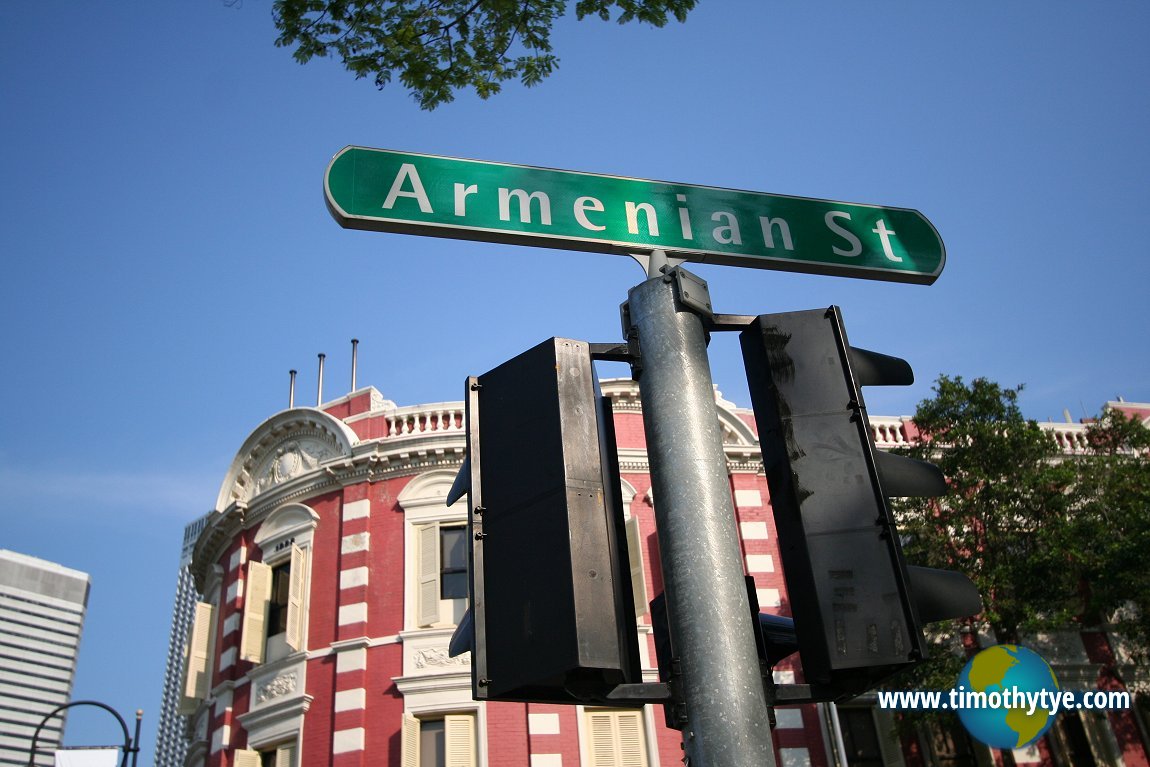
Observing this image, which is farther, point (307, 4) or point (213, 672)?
point (213, 672)

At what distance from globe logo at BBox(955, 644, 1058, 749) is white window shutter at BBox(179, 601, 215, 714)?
14.5 m

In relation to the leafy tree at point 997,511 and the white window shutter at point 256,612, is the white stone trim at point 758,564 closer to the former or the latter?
the leafy tree at point 997,511

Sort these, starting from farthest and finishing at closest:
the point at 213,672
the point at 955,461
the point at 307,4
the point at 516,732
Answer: the point at 213,672, the point at 955,461, the point at 516,732, the point at 307,4

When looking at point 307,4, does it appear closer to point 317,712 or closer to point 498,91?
point 498,91

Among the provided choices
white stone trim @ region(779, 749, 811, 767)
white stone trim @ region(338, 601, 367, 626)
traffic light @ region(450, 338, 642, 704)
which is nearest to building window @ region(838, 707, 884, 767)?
white stone trim @ region(779, 749, 811, 767)

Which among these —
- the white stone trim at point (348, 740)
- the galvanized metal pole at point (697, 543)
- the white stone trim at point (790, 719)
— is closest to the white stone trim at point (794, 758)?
the white stone trim at point (790, 719)

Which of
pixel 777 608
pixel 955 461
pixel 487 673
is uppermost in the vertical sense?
pixel 955 461

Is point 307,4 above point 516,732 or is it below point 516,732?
above

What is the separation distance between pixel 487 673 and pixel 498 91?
5.46m

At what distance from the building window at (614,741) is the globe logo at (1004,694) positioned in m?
5.37

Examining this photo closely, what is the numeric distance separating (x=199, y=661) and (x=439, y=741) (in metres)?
6.33

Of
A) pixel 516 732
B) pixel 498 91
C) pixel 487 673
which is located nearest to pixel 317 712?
pixel 516 732

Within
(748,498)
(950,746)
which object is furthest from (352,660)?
(950,746)

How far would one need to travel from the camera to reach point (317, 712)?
17.9m
